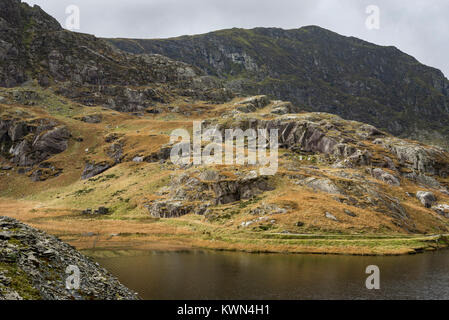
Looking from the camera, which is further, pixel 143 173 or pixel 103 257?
pixel 143 173

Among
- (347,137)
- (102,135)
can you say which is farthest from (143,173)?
(347,137)

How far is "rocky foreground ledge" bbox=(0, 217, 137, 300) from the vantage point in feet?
68.3

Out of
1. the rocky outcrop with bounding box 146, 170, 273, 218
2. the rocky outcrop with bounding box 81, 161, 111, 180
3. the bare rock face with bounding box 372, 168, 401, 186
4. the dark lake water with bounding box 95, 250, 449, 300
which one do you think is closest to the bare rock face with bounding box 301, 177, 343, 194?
the rocky outcrop with bounding box 146, 170, 273, 218

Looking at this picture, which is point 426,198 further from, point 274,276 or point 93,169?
point 93,169

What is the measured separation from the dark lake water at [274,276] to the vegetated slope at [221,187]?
30.8 feet

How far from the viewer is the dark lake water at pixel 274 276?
35594 millimetres

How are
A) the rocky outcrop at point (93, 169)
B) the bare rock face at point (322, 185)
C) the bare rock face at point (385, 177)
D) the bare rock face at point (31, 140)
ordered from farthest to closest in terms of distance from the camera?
the bare rock face at point (31, 140)
the rocky outcrop at point (93, 169)
the bare rock face at point (385, 177)
the bare rock face at point (322, 185)

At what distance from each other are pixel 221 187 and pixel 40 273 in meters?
73.6

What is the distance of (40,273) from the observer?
950 inches

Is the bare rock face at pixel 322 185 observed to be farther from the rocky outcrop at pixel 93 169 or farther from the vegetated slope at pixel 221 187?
the rocky outcrop at pixel 93 169

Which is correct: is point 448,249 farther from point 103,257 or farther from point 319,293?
point 103,257

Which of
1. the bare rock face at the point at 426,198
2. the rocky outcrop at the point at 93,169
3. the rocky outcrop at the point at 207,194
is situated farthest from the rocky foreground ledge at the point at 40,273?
the rocky outcrop at the point at 93,169
